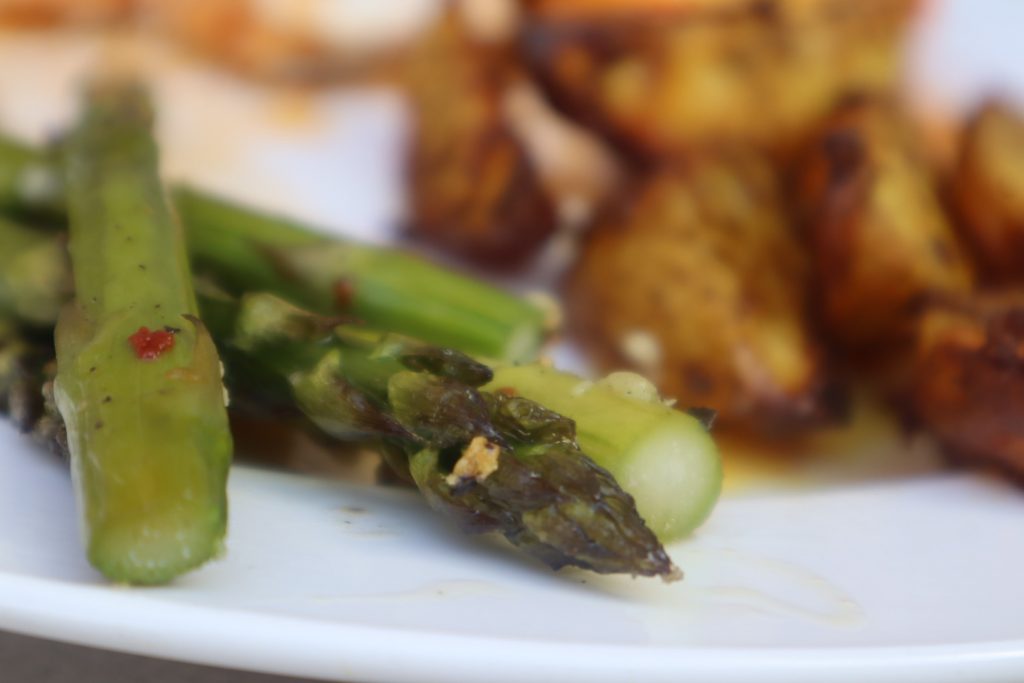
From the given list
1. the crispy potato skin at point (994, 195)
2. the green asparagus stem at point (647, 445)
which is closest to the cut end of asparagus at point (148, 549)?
the green asparagus stem at point (647, 445)

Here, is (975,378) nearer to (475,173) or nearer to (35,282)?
(475,173)

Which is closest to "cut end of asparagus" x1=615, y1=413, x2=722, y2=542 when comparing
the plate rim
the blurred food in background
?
the plate rim

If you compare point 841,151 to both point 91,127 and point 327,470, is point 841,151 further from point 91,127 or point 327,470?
point 91,127

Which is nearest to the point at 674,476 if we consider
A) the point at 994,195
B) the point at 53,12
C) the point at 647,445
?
the point at 647,445

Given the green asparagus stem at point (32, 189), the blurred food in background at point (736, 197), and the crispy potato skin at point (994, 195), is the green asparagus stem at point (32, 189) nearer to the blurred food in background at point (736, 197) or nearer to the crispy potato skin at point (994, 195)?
the blurred food in background at point (736, 197)

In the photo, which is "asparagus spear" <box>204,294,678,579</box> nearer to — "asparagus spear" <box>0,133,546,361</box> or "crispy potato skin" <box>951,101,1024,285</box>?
"asparagus spear" <box>0,133,546,361</box>

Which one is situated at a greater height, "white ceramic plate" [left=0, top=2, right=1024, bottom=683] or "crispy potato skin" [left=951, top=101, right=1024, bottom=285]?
"crispy potato skin" [left=951, top=101, right=1024, bottom=285]
